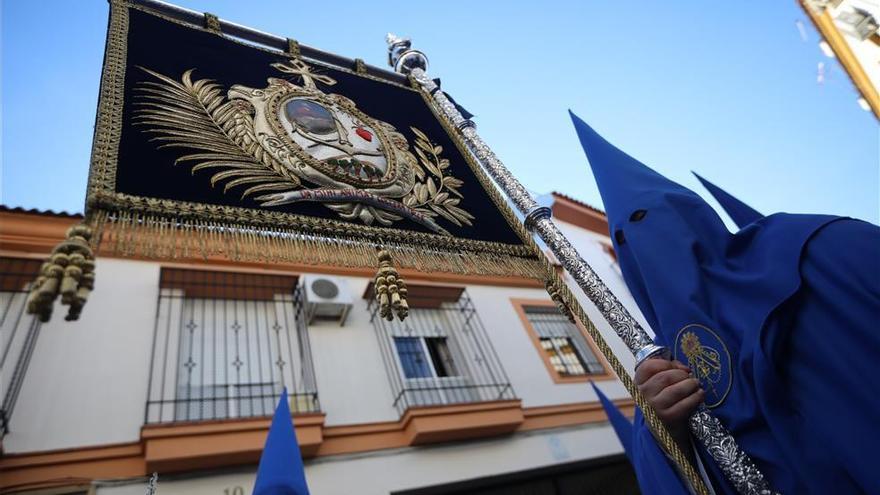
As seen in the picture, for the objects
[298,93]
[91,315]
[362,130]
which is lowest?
[362,130]

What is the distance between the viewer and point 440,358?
20.2 ft

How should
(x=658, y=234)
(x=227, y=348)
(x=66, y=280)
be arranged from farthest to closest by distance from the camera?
→ 1. (x=227, y=348)
2. (x=658, y=234)
3. (x=66, y=280)

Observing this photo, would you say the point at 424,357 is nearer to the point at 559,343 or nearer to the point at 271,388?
the point at 271,388

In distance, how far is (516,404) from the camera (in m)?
5.41

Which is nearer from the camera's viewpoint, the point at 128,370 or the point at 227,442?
the point at 227,442

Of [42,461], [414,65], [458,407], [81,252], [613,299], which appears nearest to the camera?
[81,252]

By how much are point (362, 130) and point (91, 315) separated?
4.09m

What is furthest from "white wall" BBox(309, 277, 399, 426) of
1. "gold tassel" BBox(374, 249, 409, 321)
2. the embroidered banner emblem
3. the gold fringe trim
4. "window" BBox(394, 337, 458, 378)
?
the embroidered banner emblem

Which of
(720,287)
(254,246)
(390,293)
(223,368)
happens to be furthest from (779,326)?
(223,368)

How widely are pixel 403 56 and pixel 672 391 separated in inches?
106

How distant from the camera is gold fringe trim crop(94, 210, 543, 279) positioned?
129 cm

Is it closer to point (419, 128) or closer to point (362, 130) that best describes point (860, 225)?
point (362, 130)

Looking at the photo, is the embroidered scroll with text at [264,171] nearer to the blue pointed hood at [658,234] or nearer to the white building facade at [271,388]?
the blue pointed hood at [658,234]

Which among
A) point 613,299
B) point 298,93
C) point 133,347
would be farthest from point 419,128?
point 133,347
